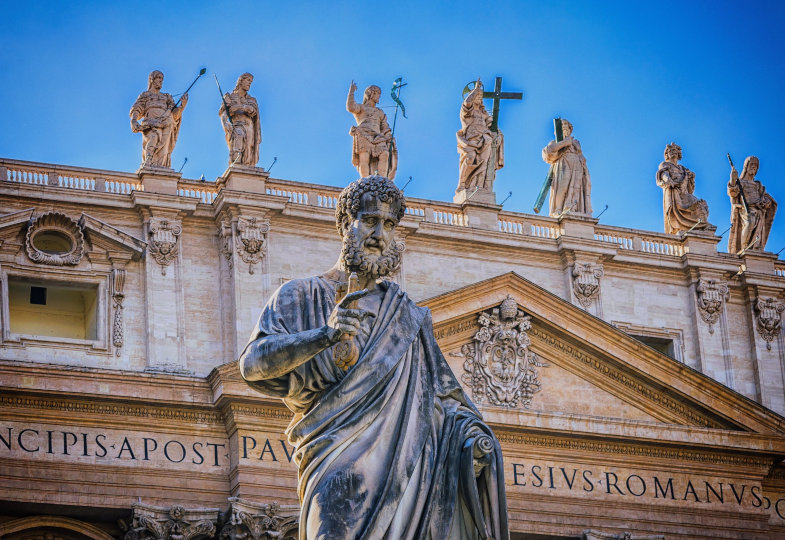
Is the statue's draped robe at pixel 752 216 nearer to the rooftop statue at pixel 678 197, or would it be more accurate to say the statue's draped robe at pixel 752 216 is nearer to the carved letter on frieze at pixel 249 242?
the rooftop statue at pixel 678 197

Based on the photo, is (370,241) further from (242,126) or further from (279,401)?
(242,126)

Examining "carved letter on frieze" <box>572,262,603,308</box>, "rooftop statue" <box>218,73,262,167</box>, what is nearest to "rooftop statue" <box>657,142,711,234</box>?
"carved letter on frieze" <box>572,262,603,308</box>

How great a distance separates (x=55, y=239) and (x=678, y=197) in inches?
402

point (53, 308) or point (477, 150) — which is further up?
point (477, 150)

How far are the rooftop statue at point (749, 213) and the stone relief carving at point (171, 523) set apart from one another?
10.5 metres

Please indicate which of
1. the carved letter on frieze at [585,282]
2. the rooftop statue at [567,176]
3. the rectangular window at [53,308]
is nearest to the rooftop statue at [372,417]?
the rectangular window at [53,308]

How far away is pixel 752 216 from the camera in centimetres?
3378

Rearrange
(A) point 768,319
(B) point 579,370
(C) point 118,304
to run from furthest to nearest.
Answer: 1. (A) point 768,319
2. (B) point 579,370
3. (C) point 118,304

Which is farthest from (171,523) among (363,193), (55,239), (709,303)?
(363,193)

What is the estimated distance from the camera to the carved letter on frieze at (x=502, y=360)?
30.4 m

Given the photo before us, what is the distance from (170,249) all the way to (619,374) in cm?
700

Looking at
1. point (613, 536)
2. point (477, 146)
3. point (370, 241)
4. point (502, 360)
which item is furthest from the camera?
point (477, 146)

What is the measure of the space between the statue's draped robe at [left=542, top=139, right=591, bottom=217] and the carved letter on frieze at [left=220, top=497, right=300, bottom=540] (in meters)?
7.31

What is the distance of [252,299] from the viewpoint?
29172 millimetres
